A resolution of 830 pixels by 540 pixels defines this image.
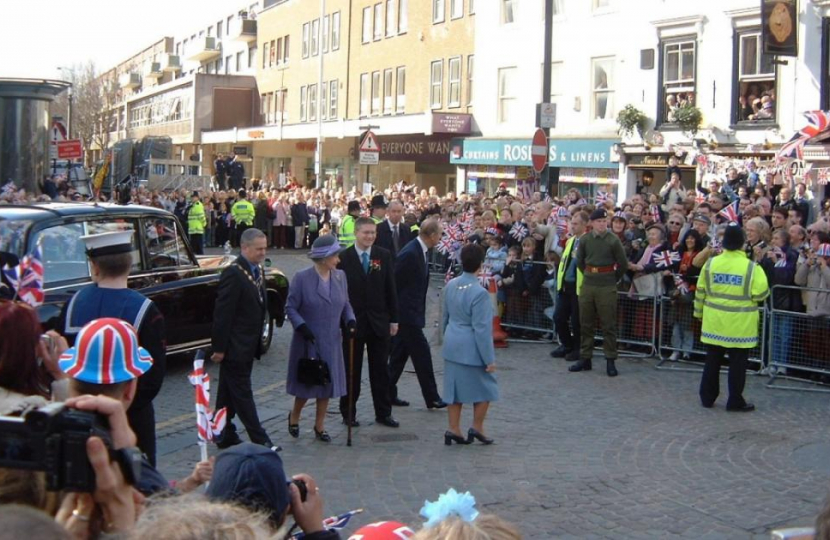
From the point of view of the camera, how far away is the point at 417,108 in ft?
131

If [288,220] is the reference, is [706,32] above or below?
above

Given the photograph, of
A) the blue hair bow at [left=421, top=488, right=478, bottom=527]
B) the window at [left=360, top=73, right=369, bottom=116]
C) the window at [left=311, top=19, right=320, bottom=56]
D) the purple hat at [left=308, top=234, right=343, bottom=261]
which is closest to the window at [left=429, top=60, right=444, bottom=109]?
the window at [left=360, top=73, right=369, bottom=116]

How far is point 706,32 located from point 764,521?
19.5m

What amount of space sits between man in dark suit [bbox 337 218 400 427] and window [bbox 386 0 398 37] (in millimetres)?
32779

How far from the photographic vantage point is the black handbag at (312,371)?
346 inches

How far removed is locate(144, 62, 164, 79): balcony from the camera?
93.2 m

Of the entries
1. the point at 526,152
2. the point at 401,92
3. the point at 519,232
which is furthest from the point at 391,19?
the point at 519,232

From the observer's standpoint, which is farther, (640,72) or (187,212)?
(187,212)

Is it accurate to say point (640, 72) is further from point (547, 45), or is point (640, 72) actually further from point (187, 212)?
point (187, 212)

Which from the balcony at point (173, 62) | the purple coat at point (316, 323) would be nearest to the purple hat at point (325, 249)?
the purple coat at point (316, 323)

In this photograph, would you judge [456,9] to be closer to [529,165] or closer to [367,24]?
[529,165]

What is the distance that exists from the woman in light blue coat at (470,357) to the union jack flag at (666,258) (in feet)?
16.1

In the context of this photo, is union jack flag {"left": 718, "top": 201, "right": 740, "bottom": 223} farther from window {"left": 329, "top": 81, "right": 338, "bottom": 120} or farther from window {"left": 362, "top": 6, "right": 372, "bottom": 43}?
window {"left": 329, "top": 81, "right": 338, "bottom": 120}

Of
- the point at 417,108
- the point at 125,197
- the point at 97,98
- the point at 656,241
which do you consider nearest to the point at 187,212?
the point at 125,197
